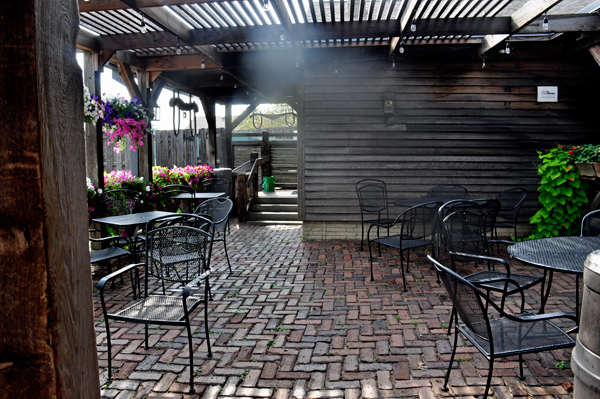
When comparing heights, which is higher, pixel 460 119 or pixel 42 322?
pixel 460 119

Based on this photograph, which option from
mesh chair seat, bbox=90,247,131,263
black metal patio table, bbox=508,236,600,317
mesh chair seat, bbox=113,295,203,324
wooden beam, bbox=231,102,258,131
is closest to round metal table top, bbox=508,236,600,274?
black metal patio table, bbox=508,236,600,317

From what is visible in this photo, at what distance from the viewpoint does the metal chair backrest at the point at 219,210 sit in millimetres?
4532

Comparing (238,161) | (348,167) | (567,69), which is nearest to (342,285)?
(348,167)

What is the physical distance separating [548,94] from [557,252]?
182 inches

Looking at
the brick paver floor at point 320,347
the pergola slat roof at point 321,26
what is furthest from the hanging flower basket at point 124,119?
the brick paver floor at point 320,347

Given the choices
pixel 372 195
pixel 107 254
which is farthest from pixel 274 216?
pixel 107 254

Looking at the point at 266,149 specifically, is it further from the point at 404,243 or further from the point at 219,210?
the point at 404,243

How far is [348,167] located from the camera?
6.55m

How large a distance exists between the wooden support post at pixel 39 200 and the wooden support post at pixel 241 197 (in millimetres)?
7266

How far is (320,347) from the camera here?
2.79 m

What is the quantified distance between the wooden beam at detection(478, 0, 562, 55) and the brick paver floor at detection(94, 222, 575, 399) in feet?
9.21

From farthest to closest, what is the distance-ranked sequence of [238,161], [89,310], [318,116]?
[238,161], [318,116], [89,310]

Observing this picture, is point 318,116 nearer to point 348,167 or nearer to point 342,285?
point 348,167

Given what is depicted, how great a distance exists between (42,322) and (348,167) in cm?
580
